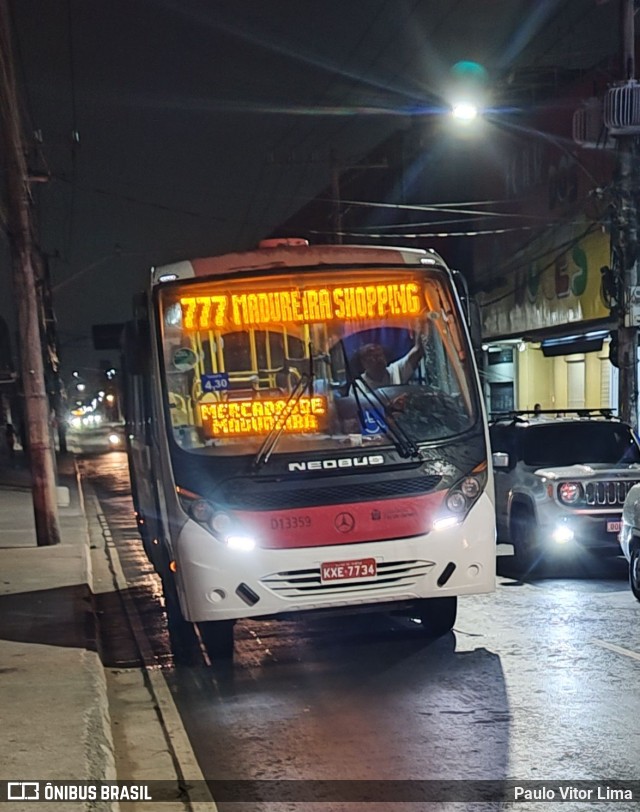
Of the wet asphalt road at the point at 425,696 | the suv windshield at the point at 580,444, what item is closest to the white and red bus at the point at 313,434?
the wet asphalt road at the point at 425,696

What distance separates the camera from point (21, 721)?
642 cm

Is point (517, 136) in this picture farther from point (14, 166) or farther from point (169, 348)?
point (169, 348)

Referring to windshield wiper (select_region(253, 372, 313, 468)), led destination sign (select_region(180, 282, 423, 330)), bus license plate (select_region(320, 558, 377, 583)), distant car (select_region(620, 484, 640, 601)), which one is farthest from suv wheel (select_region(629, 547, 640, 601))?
windshield wiper (select_region(253, 372, 313, 468))

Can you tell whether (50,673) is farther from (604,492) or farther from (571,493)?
(604,492)

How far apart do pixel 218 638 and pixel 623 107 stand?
11688 mm

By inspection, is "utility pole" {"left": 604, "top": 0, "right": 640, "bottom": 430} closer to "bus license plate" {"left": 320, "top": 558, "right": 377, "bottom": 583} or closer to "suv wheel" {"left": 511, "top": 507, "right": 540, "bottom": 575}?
"suv wheel" {"left": 511, "top": 507, "right": 540, "bottom": 575}

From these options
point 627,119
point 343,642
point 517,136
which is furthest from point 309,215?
point 343,642

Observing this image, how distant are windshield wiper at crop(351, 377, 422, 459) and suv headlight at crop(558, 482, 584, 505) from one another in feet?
15.2

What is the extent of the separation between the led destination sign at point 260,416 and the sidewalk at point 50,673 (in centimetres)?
210

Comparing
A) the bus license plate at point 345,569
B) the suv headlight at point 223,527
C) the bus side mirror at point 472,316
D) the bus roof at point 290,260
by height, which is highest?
the bus roof at point 290,260

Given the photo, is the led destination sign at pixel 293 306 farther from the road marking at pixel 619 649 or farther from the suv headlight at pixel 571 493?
the suv headlight at pixel 571 493

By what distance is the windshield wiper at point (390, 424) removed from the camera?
7816 mm

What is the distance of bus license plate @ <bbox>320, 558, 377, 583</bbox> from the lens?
761cm

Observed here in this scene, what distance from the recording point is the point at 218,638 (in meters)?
8.32
